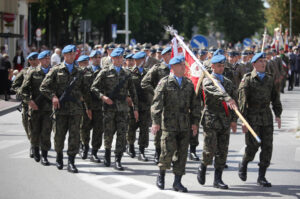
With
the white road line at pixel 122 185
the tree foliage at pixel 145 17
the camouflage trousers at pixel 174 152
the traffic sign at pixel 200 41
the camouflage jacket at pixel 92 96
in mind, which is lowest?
the white road line at pixel 122 185

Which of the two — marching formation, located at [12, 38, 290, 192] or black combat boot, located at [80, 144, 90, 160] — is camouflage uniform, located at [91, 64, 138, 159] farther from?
black combat boot, located at [80, 144, 90, 160]

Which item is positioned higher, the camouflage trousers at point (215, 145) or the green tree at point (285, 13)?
the green tree at point (285, 13)

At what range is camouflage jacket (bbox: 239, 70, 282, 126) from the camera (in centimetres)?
1002

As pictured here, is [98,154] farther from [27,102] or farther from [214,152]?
[214,152]

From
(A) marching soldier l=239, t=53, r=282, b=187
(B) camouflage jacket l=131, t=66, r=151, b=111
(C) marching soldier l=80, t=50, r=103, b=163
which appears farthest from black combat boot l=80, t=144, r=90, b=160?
(A) marching soldier l=239, t=53, r=282, b=187

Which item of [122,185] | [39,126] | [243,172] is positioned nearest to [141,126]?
[39,126]

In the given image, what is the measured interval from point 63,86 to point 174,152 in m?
2.54

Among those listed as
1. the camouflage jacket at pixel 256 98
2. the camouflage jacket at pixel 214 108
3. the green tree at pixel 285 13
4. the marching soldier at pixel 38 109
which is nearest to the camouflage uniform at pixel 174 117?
the camouflage jacket at pixel 214 108

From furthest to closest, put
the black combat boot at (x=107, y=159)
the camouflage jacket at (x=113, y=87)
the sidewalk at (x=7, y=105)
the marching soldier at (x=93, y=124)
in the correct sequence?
the sidewalk at (x=7, y=105) < the marching soldier at (x=93, y=124) < the black combat boot at (x=107, y=159) < the camouflage jacket at (x=113, y=87)

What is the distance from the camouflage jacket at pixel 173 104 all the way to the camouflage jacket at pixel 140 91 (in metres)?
3.22

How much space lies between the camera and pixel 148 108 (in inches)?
514

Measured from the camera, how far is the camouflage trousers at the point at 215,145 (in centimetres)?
979

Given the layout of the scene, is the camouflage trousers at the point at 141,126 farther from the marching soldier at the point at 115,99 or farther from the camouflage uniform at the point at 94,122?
the marching soldier at the point at 115,99

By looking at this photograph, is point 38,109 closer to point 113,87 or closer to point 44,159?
point 44,159
